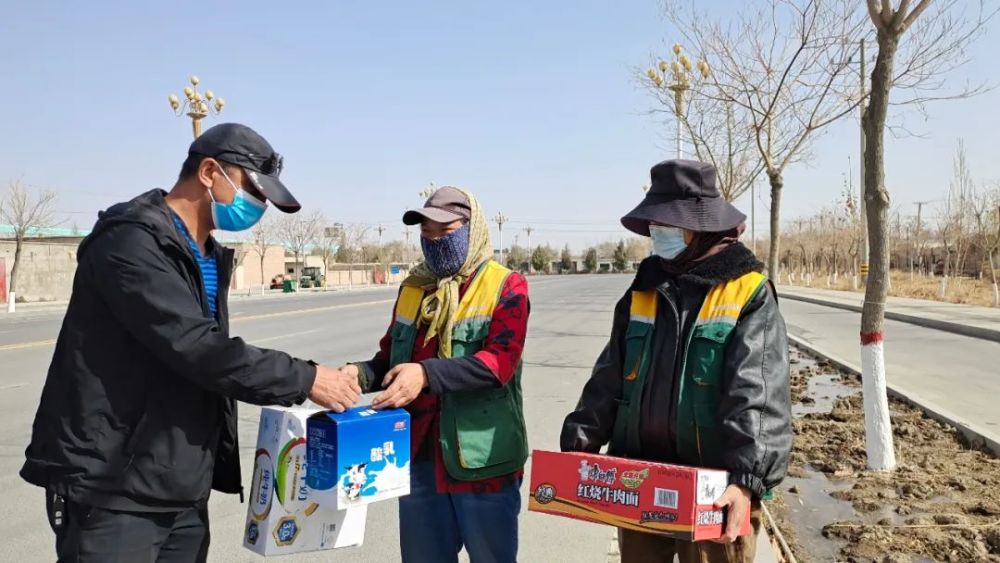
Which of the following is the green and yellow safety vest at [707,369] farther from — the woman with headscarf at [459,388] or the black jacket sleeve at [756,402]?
the woman with headscarf at [459,388]

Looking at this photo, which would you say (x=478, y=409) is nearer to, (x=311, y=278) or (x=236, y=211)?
(x=236, y=211)

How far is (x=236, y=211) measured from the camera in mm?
2312

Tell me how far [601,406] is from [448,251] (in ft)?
2.64

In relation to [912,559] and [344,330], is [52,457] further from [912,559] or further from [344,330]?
[344,330]

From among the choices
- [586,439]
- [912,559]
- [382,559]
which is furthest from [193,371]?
[912,559]

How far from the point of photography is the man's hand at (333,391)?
2271mm

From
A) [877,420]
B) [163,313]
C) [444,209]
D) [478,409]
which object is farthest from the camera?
[877,420]

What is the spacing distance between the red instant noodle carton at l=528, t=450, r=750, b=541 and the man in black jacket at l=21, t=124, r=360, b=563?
87 centimetres

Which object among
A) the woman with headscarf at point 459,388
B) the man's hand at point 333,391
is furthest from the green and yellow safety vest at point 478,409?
the man's hand at point 333,391

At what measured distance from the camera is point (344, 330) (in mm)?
16641

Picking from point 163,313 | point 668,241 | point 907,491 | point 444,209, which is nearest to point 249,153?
point 163,313

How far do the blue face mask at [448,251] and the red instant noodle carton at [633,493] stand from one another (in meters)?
0.79

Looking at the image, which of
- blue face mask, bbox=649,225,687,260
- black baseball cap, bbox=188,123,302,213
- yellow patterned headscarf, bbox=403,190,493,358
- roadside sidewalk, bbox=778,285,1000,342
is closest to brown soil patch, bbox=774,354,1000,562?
blue face mask, bbox=649,225,687,260

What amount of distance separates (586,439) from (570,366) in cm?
841
